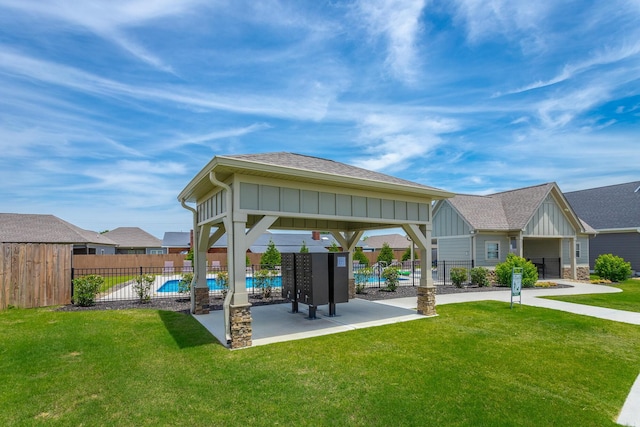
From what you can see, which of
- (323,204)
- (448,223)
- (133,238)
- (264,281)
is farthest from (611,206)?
(133,238)

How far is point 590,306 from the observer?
38.7 feet

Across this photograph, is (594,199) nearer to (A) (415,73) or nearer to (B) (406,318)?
(A) (415,73)

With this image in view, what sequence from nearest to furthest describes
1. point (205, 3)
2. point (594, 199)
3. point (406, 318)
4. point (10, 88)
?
1. point (205, 3)
2. point (406, 318)
3. point (10, 88)
4. point (594, 199)

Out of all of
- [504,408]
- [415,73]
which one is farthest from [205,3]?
[504,408]

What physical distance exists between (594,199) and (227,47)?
30.5 metres

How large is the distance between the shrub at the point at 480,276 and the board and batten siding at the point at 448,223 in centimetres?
249

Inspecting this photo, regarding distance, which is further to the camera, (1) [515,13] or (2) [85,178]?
(2) [85,178]

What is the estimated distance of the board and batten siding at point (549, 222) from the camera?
19.4 m

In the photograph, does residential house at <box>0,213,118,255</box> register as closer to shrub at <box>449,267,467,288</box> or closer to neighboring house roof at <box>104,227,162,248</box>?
neighboring house roof at <box>104,227,162,248</box>

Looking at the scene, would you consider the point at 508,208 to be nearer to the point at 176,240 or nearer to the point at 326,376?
the point at 326,376

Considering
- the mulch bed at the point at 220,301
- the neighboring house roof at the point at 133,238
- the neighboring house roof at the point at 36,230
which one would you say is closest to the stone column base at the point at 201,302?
the mulch bed at the point at 220,301

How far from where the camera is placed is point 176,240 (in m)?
43.7

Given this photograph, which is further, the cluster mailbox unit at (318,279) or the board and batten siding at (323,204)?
the cluster mailbox unit at (318,279)

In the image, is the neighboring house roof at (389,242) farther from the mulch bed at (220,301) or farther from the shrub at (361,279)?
the shrub at (361,279)
